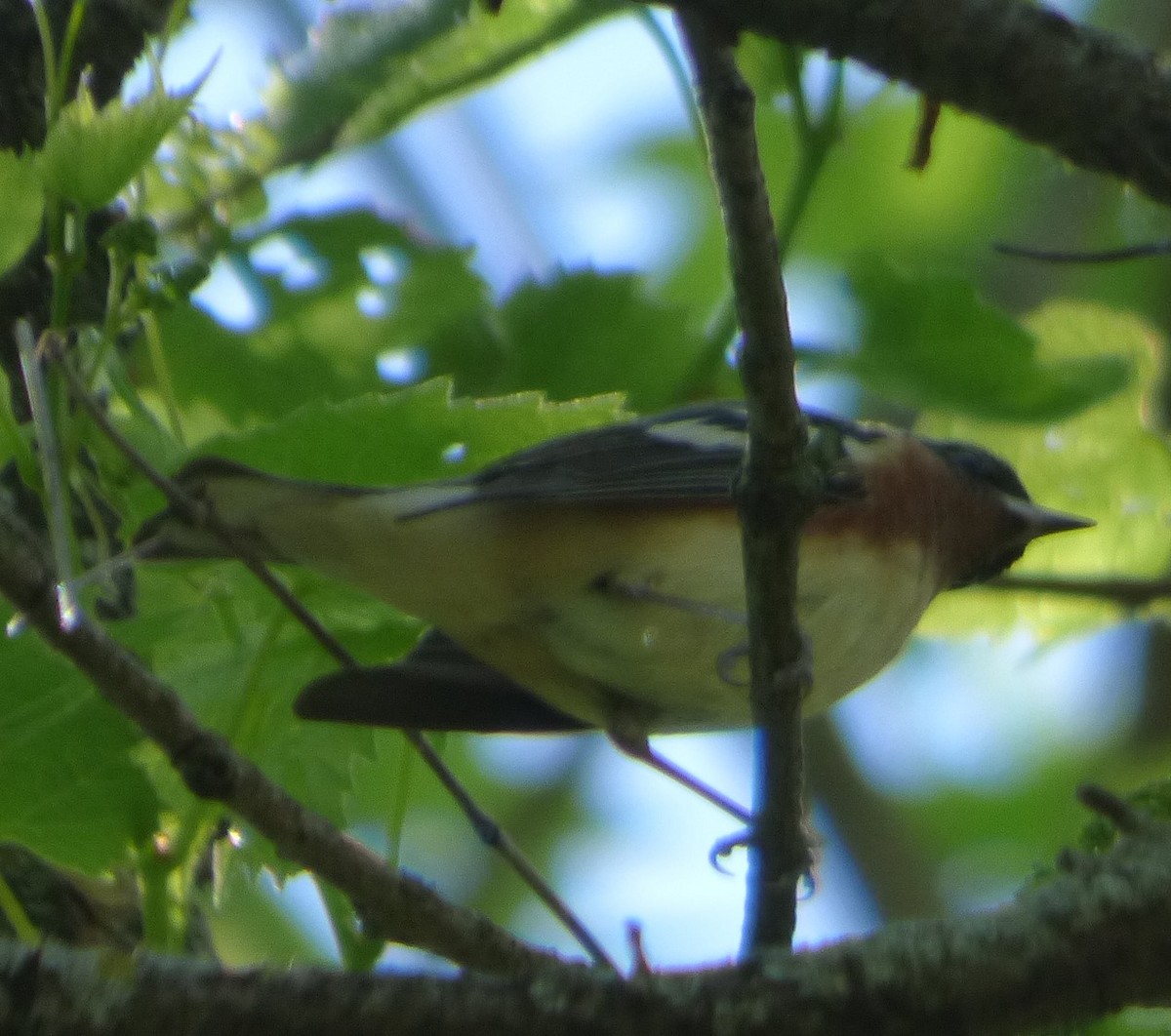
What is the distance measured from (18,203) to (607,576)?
1249mm

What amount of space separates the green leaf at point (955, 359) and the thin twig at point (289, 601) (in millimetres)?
1044

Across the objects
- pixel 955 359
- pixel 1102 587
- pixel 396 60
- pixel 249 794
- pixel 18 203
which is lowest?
pixel 249 794

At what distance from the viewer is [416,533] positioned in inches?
107

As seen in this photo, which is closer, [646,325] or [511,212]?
[646,325]

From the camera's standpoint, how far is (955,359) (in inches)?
113

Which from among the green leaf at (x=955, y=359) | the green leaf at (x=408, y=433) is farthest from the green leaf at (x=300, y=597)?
the green leaf at (x=955, y=359)

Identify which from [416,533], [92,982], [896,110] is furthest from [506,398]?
[896,110]

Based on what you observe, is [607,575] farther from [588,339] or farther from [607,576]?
[588,339]

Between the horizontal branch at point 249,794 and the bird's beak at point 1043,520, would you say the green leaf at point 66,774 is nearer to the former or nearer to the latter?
the horizontal branch at point 249,794

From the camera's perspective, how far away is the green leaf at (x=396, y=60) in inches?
105

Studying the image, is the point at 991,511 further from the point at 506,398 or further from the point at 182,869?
the point at 182,869

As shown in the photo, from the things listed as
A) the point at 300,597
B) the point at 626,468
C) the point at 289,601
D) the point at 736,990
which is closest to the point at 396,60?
the point at 626,468

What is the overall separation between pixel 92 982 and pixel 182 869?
732 mm

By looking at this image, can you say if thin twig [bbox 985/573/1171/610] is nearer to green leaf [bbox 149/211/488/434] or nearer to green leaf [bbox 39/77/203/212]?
green leaf [bbox 149/211/488/434]
